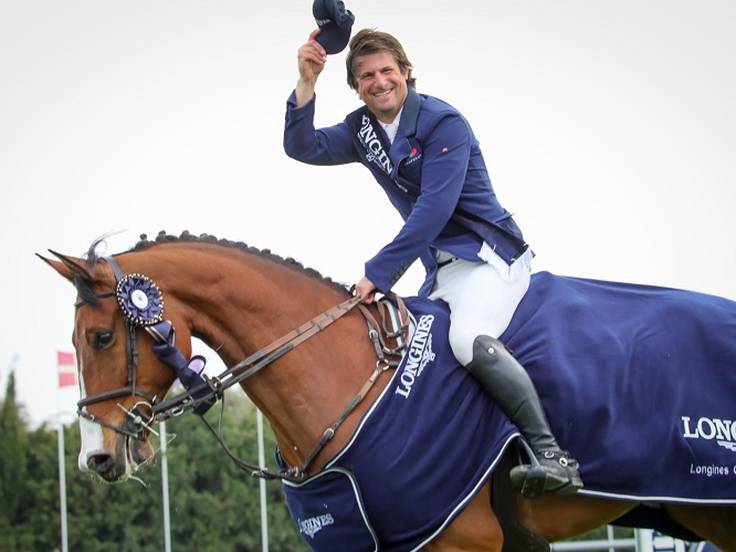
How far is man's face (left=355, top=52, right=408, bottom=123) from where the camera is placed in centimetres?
544

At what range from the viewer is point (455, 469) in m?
4.93

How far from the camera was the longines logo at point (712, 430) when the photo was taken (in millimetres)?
Answer: 5578

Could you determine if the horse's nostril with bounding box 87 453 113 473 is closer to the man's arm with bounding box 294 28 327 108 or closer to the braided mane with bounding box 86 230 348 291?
the braided mane with bounding box 86 230 348 291

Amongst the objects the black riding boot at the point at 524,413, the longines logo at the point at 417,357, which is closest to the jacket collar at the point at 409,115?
the longines logo at the point at 417,357

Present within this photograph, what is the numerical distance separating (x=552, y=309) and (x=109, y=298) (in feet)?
7.25

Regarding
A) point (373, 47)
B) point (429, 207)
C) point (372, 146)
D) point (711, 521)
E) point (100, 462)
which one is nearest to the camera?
point (100, 462)

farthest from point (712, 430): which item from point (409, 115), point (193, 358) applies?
point (193, 358)

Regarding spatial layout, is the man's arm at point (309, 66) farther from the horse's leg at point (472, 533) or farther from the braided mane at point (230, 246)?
the horse's leg at point (472, 533)

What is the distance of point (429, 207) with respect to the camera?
5.20 m

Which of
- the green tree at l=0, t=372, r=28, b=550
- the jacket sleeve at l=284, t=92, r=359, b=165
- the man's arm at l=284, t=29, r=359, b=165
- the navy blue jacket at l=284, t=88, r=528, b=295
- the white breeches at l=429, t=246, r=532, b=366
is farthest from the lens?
the green tree at l=0, t=372, r=28, b=550

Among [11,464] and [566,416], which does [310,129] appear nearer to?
[566,416]

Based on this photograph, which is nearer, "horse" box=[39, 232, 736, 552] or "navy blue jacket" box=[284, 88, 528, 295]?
"horse" box=[39, 232, 736, 552]

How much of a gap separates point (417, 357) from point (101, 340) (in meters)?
1.45

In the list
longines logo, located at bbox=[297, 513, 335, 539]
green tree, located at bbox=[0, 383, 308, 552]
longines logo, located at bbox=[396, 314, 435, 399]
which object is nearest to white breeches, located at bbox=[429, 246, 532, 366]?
longines logo, located at bbox=[396, 314, 435, 399]
